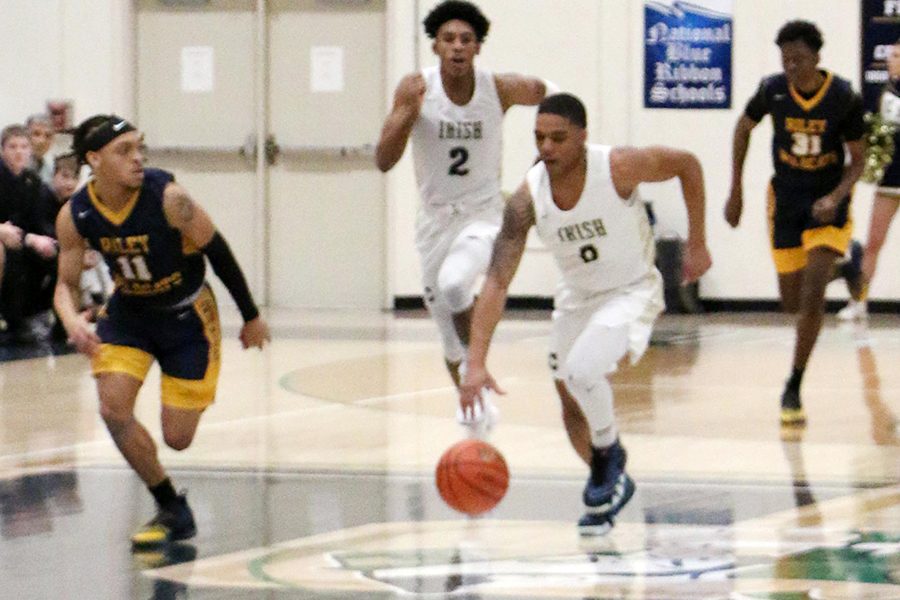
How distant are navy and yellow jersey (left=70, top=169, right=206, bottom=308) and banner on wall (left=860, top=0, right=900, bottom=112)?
10.8m

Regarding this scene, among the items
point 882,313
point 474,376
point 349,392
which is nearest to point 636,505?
→ point 474,376

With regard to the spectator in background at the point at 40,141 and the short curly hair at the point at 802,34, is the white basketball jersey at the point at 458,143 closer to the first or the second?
the short curly hair at the point at 802,34

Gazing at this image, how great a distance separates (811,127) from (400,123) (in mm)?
2400

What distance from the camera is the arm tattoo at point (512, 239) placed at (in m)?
6.74

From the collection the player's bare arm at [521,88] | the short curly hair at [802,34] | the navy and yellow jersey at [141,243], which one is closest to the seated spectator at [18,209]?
the player's bare arm at [521,88]

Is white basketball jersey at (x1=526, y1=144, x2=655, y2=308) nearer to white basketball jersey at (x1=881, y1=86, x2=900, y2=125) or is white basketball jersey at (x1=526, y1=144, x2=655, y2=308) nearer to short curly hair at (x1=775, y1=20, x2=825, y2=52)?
short curly hair at (x1=775, y1=20, x2=825, y2=52)

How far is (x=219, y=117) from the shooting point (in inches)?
714

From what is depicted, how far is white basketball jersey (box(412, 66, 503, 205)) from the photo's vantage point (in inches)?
348

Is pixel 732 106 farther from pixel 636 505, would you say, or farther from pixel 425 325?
pixel 636 505

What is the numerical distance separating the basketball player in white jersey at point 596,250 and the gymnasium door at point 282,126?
431 inches

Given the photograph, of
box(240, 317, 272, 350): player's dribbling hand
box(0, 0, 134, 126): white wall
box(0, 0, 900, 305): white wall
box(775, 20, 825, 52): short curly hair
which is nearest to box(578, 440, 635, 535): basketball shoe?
box(240, 317, 272, 350): player's dribbling hand

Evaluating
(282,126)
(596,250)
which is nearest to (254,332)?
(596,250)

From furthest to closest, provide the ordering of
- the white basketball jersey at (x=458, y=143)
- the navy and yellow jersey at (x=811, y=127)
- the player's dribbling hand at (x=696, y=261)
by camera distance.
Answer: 1. the navy and yellow jersey at (x=811, y=127)
2. the white basketball jersey at (x=458, y=143)
3. the player's dribbling hand at (x=696, y=261)

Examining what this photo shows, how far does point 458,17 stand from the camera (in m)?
8.55
